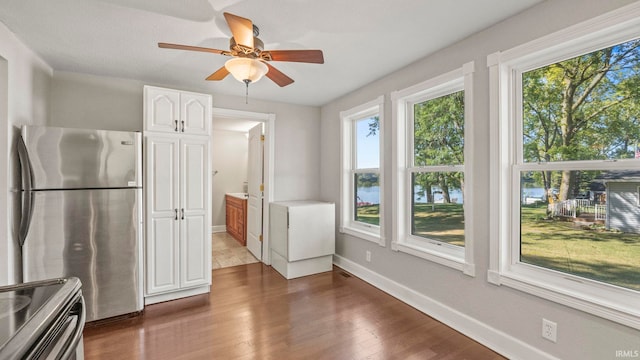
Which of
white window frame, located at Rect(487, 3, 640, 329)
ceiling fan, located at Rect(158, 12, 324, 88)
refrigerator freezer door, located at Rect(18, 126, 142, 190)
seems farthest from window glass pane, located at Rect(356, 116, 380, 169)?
refrigerator freezer door, located at Rect(18, 126, 142, 190)

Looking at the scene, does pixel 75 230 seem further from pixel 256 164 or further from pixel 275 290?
pixel 256 164

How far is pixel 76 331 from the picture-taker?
3.06ft

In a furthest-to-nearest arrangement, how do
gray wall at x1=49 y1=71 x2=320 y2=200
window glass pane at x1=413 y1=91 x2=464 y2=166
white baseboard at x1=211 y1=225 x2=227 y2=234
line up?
white baseboard at x1=211 y1=225 x2=227 y2=234 < gray wall at x1=49 y1=71 x2=320 y2=200 < window glass pane at x1=413 y1=91 x2=464 y2=166

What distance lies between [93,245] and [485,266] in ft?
10.7

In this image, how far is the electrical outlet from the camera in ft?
5.69

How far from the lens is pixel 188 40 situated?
7.32 ft

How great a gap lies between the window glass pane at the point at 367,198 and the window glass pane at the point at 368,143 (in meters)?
0.16

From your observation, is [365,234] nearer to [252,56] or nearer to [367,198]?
[367,198]

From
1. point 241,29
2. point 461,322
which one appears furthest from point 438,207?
point 241,29

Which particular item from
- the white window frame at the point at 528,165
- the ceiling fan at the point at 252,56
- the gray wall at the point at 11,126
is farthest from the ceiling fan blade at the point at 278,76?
the gray wall at the point at 11,126

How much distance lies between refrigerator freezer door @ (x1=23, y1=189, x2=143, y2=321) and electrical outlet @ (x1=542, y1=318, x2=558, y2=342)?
A: 3.25 metres

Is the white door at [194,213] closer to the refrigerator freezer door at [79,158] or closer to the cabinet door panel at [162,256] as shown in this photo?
the cabinet door panel at [162,256]

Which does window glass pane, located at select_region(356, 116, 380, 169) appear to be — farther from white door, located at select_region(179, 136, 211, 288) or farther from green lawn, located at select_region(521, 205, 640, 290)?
white door, located at select_region(179, 136, 211, 288)

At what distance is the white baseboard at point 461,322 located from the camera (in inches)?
74.1
